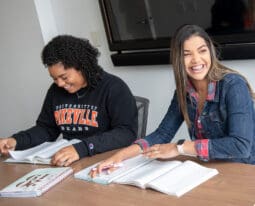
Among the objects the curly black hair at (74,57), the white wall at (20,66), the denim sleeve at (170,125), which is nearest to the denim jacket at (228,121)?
the denim sleeve at (170,125)

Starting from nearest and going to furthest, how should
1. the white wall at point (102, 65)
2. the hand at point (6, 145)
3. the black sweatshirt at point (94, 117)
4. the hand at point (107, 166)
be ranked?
the hand at point (107, 166)
the black sweatshirt at point (94, 117)
the hand at point (6, 145)
the white wall at point (102, 65)

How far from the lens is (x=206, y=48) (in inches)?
62.2

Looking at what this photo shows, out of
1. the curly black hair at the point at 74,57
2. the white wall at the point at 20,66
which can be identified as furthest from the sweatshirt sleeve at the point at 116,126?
the white wall at the point at 20,66

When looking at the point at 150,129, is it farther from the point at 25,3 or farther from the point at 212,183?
the point at 212,183

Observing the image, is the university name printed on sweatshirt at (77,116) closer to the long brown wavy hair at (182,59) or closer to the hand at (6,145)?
the hand at (6,145)

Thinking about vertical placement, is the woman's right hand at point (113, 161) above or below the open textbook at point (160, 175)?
above

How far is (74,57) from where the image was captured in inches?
79.7

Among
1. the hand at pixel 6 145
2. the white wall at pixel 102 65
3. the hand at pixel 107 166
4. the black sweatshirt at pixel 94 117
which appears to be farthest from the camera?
the white wall at pixel 102 65

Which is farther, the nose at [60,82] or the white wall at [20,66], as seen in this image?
the white wall at [20,66]

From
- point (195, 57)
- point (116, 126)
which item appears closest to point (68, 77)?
point (116, 126)

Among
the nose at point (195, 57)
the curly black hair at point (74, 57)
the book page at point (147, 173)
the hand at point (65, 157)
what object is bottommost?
the book page at point (147, 173)

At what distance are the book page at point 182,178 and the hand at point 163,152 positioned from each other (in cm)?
6

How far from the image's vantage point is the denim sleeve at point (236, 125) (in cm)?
142

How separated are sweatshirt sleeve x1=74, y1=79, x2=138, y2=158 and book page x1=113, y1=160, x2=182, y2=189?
35 centimetres
